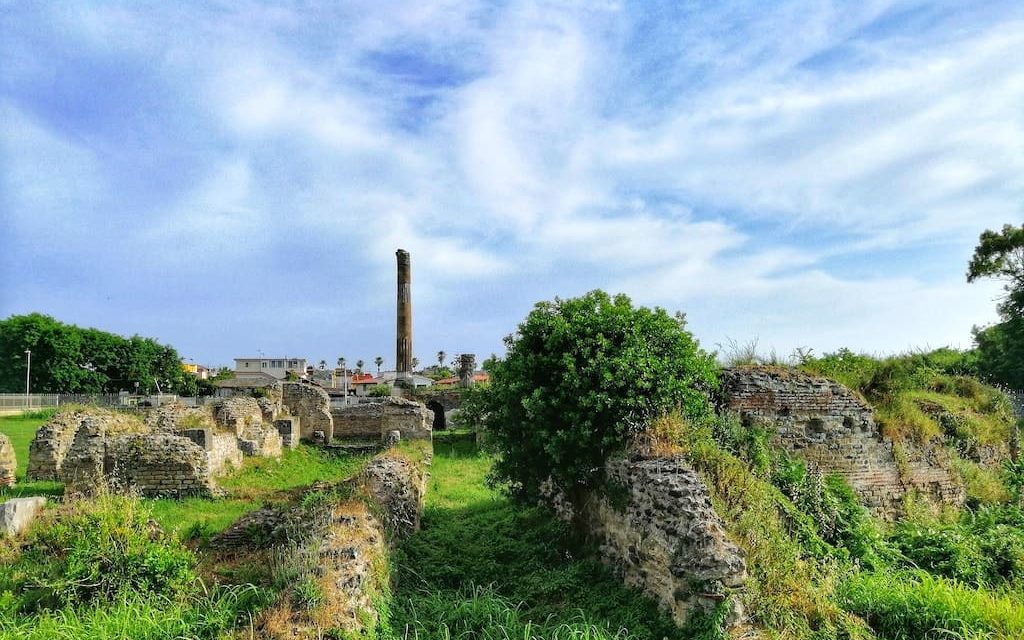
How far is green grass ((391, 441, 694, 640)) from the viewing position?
6477 millimetres

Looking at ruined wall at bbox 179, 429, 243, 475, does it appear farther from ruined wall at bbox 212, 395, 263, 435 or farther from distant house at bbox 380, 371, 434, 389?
distant house at bbox 380, 371, 434, 389

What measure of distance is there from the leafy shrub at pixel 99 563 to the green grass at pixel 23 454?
6383 millimetres

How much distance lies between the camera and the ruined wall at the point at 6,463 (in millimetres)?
14430

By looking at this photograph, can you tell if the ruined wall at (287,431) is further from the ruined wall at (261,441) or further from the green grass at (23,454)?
the green grass at (23,454)

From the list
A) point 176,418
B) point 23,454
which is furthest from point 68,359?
point 176,418

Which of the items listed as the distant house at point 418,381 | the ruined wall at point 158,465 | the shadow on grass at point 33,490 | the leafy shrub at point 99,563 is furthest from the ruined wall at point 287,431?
the distant house at point 418,381

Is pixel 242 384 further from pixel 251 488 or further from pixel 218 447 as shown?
pixel 251 488

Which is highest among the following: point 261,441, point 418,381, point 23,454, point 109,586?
point 418,381

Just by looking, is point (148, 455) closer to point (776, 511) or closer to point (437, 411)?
point (776, 511)

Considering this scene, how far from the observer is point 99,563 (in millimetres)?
7117

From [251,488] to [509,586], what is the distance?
29.8 ft

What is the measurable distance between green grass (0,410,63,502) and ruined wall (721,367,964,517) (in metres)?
13.5

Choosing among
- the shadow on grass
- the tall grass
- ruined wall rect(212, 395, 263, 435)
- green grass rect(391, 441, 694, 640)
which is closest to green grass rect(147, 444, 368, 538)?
ruined wall rect(212, 395, 263, 435)

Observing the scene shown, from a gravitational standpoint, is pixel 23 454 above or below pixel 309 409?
below
